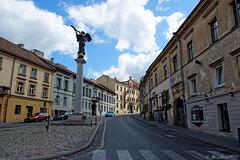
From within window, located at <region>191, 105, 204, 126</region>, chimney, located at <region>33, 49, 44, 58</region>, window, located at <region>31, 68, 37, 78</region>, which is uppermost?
chimney, located at <region>33, 49, 44, 58</region>

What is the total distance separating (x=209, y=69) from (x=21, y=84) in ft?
91.2

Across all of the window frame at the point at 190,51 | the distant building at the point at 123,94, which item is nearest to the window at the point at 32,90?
the window frame at the point at 190,51

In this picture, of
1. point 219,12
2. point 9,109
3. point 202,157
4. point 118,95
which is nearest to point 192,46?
point 219,12

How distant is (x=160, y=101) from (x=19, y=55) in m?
23.4

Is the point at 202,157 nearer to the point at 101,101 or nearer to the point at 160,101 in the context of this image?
Result: the point at 160,101

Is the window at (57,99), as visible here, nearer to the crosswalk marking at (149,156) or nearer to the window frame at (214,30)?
the window frame at (214,30)

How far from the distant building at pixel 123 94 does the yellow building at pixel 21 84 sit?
117 feet

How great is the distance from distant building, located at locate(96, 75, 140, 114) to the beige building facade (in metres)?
49.8

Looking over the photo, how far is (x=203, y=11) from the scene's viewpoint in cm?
1499

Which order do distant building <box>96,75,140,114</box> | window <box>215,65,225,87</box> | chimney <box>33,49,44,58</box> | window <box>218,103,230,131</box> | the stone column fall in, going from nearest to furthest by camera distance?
window <box>218,103,230,131</box>
window <box>215,65,225,87</box>
the stone column
chimney <box>33,49,44,58</box>
distant building <box>96,75,140,114</box>

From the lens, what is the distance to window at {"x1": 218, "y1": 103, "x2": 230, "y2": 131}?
1219cm

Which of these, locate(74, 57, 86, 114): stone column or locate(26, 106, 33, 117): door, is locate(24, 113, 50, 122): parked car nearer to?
locate(26, 106, 33, 117): door

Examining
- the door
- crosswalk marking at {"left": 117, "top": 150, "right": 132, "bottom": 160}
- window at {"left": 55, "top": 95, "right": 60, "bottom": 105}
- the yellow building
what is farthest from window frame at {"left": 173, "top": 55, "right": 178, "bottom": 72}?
window at {"left": 55, "top": 95, "right": 60, "bottom": 105}

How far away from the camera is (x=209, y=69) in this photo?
14.1m
